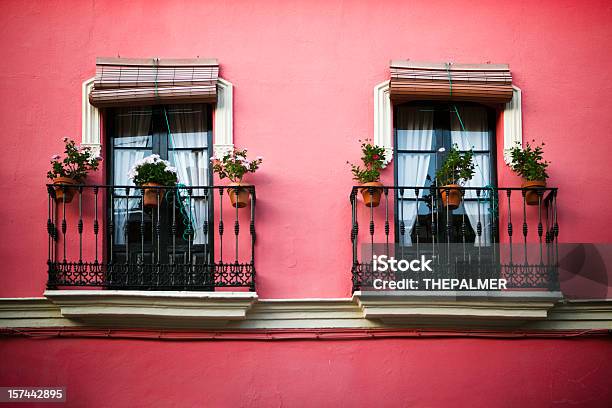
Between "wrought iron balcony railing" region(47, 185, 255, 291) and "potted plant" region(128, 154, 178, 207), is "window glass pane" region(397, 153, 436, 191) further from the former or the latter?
"potted plant" region(128, 154, 178, 207)

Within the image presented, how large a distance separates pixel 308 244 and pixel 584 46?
11.7 ft

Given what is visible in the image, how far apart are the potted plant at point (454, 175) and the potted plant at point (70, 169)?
11.3 ft

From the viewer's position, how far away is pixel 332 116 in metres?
8.77

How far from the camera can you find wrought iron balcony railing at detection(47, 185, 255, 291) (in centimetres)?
823

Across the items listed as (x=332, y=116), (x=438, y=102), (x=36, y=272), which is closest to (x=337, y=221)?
(x=332, y=116)

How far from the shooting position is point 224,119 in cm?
869

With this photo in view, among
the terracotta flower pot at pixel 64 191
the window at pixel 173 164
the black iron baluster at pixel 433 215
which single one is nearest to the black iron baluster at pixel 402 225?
the black iron baluster at pixel 433 215

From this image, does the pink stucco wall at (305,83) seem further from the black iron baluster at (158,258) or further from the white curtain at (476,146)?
the black iron baluster at (158,258)

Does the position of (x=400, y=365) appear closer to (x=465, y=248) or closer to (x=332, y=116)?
(x=465, y=248)

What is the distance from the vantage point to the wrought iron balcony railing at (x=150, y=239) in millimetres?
8227

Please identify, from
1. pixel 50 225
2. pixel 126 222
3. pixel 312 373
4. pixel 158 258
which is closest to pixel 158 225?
pixel 158 258

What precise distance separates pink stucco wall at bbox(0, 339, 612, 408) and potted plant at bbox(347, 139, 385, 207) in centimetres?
139

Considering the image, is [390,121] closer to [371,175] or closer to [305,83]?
[371,175]

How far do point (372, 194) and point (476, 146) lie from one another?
56.1 inches
